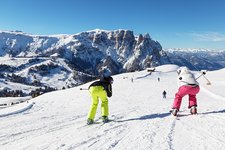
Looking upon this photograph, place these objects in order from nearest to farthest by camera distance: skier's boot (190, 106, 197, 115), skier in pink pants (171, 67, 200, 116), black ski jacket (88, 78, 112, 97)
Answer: black ski jacket (88, 78, 112, 97) → skier's boot (190, 106, 197, 115) → skier in pink pants (171, 67, 200, 116)

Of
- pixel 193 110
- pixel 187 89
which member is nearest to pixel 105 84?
pixel 187 89

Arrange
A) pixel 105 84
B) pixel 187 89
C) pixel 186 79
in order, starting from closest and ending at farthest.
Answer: pixel 105 84
pixel 187 89
pixel 186 79

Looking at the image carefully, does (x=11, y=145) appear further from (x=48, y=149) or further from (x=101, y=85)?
(x=101, y=85)

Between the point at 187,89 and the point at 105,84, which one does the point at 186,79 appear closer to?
the point at 187,89

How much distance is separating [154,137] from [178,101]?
18.6 ft

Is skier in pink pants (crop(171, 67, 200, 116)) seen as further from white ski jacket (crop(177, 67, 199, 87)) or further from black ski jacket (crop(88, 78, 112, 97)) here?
black ski jacket (crop(88, 78, 112, 97))

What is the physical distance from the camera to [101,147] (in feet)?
23.7

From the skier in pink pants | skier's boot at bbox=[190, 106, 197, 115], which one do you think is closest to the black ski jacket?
the skier in pink pants

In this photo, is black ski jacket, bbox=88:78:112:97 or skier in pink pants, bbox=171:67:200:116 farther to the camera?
skier in pink pants, bbox=171:67:200:116

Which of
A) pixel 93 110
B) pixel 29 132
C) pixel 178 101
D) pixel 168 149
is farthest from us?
pixel 178 101

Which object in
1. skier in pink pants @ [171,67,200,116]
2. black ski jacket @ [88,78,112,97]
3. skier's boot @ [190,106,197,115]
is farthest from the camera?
skier in pink pants @ [171,67,200,116]

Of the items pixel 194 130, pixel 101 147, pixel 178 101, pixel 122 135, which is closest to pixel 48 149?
pixel 101 147

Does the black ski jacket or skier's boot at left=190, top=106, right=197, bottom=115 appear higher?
the black ski jacket

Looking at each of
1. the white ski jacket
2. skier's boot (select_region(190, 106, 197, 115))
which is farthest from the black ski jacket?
skier's boot (select_region(190, 106, 197, 115))
